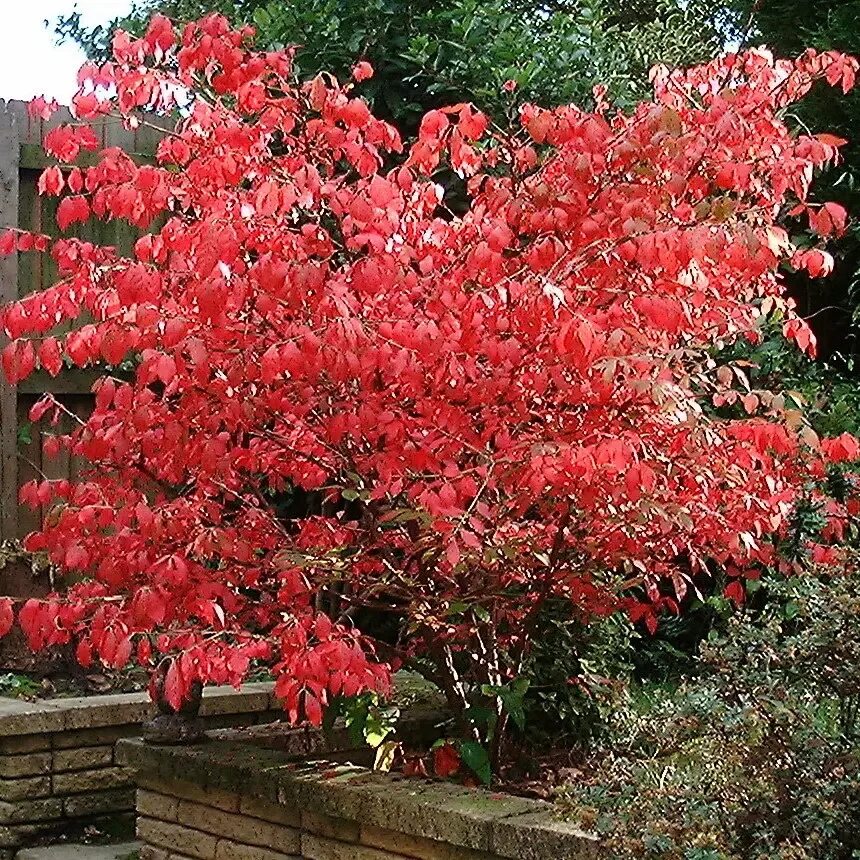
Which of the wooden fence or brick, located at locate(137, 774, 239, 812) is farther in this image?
the wooden fence

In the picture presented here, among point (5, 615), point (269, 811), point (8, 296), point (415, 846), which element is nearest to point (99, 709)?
point (269, 811)

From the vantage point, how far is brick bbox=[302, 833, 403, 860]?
4676 mm

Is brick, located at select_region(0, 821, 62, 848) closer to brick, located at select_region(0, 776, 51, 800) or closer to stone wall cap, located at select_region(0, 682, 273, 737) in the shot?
brick, located at select_region(0, 776, 51, 800)

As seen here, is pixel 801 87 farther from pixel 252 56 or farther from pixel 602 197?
pixel 252 56

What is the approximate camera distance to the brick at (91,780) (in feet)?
19.6

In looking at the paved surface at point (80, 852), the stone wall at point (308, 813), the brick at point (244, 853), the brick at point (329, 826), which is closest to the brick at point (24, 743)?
the paved surface at point (80, 852)

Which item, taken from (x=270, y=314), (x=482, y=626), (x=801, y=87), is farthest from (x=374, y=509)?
(x=801, y=87)

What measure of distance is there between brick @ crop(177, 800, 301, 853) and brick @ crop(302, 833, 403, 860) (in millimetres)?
52

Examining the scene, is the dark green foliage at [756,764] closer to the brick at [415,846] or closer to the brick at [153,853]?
the brick at [415,846]

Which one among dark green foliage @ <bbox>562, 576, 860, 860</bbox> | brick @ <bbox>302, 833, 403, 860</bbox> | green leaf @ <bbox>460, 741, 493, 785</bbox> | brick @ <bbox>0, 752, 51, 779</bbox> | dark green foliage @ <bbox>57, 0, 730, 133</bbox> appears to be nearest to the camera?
dark green foliage @ <bbox>562, 576, 860, 860</bbox>

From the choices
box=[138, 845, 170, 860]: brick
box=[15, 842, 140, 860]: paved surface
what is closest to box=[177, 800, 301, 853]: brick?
box=[138, 845, 170, 860]: brick

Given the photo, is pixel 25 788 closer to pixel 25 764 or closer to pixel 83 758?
pixel 25 764

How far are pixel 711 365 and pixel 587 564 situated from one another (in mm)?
763

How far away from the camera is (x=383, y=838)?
4.64 m
